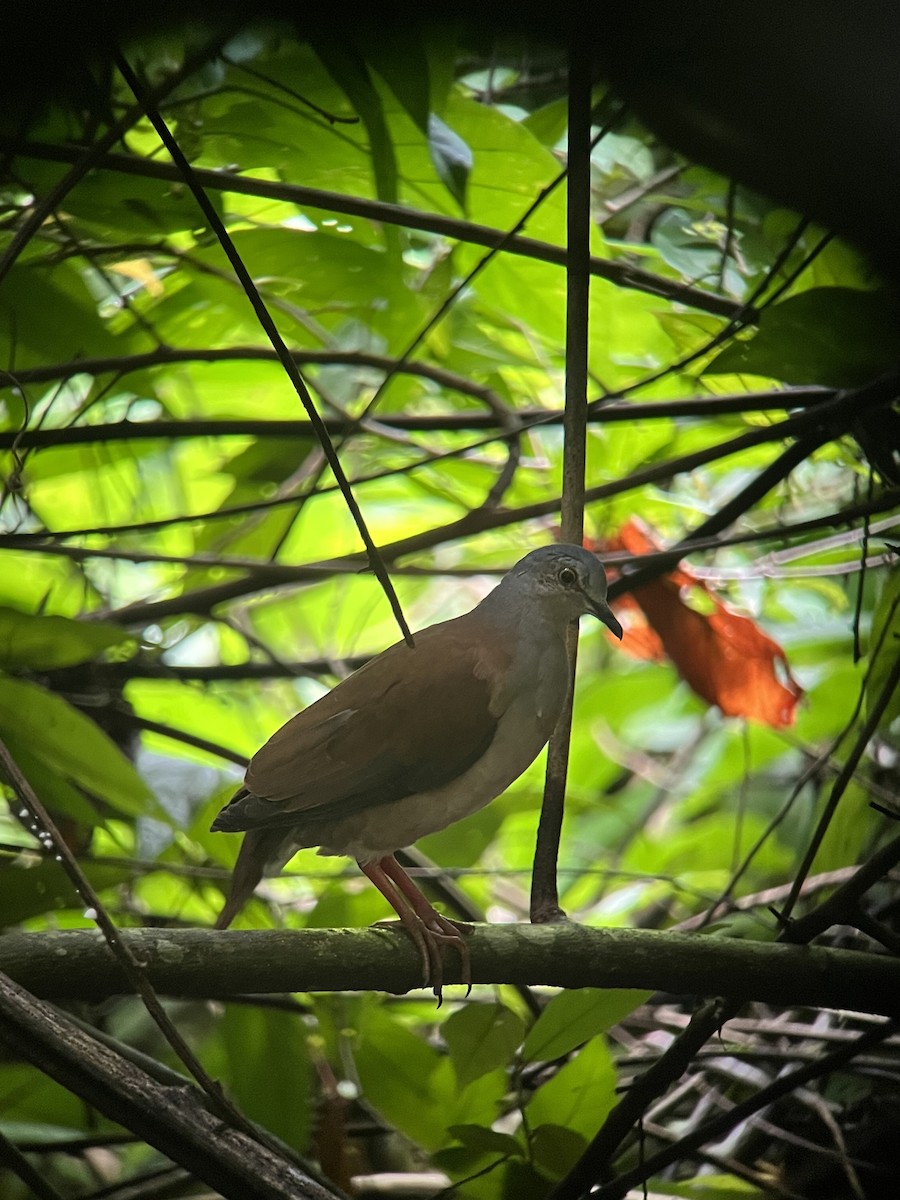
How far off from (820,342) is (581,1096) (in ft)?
3.54

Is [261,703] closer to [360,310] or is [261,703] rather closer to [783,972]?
[360,310]

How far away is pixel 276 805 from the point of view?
1.28m

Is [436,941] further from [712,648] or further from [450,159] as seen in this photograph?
[450,159]

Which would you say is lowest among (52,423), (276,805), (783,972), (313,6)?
(783,972)

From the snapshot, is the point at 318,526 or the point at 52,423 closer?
the point at 52,423

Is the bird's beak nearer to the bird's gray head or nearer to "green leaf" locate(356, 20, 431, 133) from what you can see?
the bird's gray head

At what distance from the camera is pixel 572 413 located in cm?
148

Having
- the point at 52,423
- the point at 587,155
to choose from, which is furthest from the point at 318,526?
the point at 587,155

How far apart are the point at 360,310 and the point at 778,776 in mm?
1832

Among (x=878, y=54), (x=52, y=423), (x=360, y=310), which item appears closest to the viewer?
(x=878, y=54)

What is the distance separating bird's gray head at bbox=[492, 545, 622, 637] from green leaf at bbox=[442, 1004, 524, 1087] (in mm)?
506

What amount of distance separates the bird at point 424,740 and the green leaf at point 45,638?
42cm

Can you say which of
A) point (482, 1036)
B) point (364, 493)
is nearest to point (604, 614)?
point (482, 1036)

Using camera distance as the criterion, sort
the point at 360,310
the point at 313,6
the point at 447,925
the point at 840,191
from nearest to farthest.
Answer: the point at 840,191, the point at 313,6, the point at 447,925, the point at 360,310
